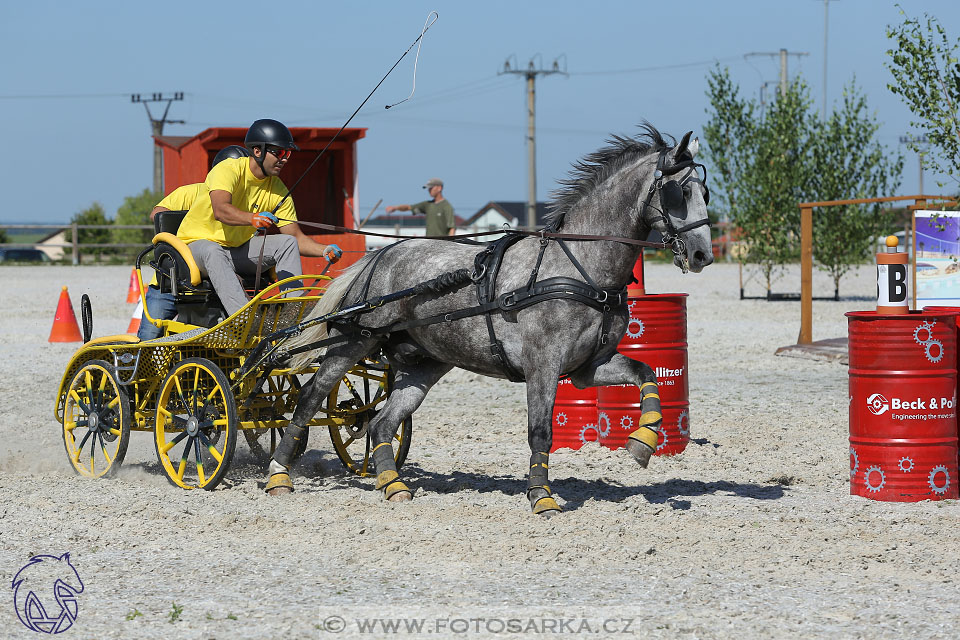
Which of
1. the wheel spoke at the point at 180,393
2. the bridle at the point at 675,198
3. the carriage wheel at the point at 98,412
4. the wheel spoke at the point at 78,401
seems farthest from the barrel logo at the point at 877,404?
the wheel spoke at the point at 78,401

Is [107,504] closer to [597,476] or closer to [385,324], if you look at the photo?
[385,324]

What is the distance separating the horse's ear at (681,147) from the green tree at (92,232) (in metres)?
30.4

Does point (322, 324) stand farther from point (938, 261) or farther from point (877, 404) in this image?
point (938, 261)

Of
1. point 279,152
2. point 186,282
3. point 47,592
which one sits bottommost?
point 47,592

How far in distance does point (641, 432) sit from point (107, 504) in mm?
2961

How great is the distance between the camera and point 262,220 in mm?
6953

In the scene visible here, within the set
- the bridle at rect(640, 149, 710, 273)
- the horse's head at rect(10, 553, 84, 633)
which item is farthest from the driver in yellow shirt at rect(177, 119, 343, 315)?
the horse's head at rect(10, 553, 84, 633)

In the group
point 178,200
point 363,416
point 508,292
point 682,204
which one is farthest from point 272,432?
point 682,204

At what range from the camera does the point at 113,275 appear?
30125 mm

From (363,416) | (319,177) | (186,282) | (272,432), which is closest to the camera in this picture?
(186,282)

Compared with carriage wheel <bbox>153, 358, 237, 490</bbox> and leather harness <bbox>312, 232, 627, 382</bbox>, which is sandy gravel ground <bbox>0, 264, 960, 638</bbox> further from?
leather harness <bbox>312, 232, 627, 382</bbox>

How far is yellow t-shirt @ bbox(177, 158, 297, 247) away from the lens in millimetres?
7398

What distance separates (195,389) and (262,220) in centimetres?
107

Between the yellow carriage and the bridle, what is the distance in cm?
216
